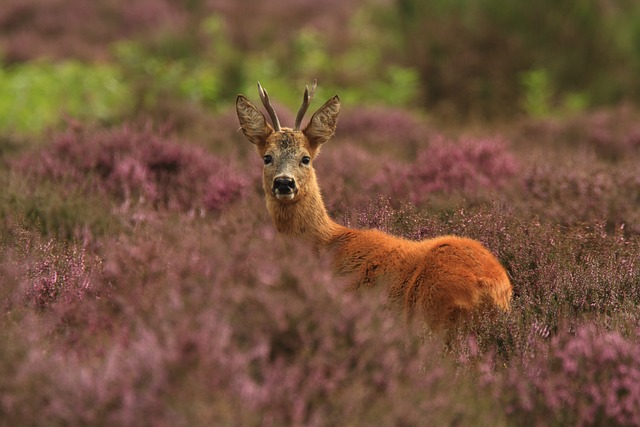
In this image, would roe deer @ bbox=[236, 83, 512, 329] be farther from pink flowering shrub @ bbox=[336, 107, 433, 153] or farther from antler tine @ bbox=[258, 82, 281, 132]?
pink flowering shrub @ bbox=[336, 107, 433, 153]

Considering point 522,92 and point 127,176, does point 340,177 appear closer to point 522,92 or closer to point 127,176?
point 127,176

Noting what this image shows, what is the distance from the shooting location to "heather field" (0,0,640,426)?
10.2ft

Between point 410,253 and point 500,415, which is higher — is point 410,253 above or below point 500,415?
above

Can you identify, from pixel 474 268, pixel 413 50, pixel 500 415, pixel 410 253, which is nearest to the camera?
pixel 500 415

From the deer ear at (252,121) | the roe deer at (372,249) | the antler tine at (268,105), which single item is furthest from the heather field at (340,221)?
the antler tine at (268,105)

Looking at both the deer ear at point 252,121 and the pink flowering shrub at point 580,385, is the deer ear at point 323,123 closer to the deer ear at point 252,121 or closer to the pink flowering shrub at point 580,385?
the deer ear at point 252,121

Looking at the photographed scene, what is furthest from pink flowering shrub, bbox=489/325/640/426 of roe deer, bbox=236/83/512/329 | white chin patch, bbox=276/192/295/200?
white chin patch, bbox=276/192/295/200

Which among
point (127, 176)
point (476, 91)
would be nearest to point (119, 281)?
point (127, 176)

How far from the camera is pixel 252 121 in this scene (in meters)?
5.79

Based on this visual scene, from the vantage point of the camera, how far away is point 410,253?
16.6 ft

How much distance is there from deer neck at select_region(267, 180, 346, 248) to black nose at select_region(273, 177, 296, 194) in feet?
0.67

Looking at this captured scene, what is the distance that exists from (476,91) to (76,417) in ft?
39.5

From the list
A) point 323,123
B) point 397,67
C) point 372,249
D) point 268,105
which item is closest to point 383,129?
point 397,67

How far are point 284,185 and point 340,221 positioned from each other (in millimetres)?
1076
